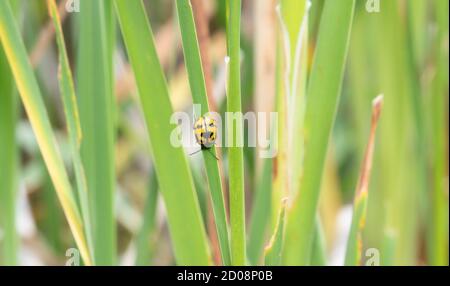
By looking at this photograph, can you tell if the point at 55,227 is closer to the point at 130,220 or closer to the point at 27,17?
the point at 130,220

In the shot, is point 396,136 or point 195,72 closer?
point 195,72

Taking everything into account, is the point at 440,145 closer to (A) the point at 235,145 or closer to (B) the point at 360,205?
(B) the point at 360,205

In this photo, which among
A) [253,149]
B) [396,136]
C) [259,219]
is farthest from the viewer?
[253,149]

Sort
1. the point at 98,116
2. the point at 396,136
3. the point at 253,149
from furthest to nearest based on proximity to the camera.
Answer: the point at 253,149 → the point at 396,136 → the point at 98,116

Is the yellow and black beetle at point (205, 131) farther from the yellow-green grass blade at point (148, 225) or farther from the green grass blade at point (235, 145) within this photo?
the yellow-green grass blade at point (148, 225)

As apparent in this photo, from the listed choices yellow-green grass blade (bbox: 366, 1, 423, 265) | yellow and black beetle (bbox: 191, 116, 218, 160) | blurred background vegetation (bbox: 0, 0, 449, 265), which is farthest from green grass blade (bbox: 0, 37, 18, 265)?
yellow-green grass blade (bbox: 366, 1, 423, 265)

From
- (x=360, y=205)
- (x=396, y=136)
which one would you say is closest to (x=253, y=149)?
(x=396, y=136)

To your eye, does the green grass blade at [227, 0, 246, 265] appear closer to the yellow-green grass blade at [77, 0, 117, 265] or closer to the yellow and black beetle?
the yellow and black beetle
